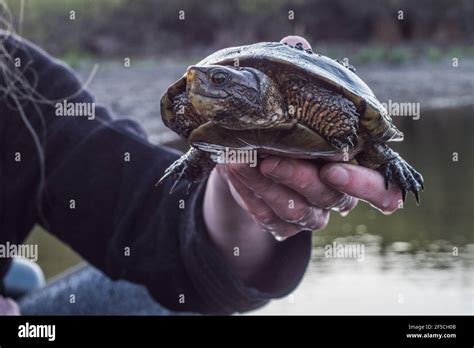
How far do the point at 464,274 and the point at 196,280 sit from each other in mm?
1177

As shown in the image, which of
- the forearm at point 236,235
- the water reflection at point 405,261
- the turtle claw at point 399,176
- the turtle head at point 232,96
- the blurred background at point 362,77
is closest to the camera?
the turtle head at point 232,96

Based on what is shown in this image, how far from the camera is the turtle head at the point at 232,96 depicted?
74 cm

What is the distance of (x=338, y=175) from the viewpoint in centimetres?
82

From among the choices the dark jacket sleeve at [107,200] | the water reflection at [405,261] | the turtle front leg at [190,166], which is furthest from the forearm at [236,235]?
the water reflection at [405,261]

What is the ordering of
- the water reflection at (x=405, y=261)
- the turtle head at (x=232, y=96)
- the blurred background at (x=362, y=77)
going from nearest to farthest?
the turtle head at (x=232, y=96)
the water reflection at (x=405, y=261)
the blurred background at (x=362, y=77)

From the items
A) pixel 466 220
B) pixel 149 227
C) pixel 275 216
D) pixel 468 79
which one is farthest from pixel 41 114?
pixel 468 79

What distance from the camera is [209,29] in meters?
5.33

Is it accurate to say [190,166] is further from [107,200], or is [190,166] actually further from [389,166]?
[107,200]

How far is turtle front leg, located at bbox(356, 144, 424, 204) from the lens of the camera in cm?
86

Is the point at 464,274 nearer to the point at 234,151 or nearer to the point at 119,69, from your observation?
→ the point at 234,151

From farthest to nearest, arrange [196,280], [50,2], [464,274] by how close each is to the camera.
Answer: [50,2], [464,274], [196,280]

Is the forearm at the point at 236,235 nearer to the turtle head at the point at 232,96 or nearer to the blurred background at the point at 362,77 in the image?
the turtle head at the point at 232,96

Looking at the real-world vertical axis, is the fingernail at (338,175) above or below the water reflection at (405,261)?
above

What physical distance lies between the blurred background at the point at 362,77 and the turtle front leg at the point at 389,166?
1090 millimetres
